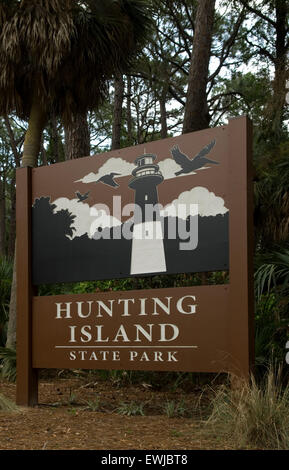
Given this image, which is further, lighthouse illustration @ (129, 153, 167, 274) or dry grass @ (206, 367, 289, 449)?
lighthouse illustration @ (129, 153, 167, 274)

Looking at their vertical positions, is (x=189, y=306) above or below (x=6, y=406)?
above

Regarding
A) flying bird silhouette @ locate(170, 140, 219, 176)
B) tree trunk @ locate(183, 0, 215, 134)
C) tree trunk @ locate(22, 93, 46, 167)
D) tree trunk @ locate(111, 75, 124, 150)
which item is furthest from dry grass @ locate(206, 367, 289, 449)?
tree trunk @ locate(111, 75, 124, 150)

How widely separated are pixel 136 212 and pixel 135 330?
1.14m

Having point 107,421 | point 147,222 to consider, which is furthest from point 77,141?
point 107,421

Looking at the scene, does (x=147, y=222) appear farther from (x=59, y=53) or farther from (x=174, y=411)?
(x=59, y=53)

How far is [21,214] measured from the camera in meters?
6.58

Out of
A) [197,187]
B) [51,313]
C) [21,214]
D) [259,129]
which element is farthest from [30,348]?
[259,129]

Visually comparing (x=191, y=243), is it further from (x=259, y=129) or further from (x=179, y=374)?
(x=259, y=129)

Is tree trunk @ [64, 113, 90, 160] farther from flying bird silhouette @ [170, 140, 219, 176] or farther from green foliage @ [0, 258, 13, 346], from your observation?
flying bird silhouette @ [170, 140, 219, 176]

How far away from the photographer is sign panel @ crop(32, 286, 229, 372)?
5.16 meters

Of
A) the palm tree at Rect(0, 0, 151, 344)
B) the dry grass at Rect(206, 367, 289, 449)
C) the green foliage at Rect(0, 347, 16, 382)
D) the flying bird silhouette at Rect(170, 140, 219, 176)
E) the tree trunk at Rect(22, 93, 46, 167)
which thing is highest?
the palm tree at Rect(0, 0, 151, 344)

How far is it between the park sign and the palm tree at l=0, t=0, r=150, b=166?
9.34 ft

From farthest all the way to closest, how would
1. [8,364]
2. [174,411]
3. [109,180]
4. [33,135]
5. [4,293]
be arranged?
[4,293] < [33,135] < [8,364] < [109,180] < [174,411]

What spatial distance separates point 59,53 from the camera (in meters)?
8.52
